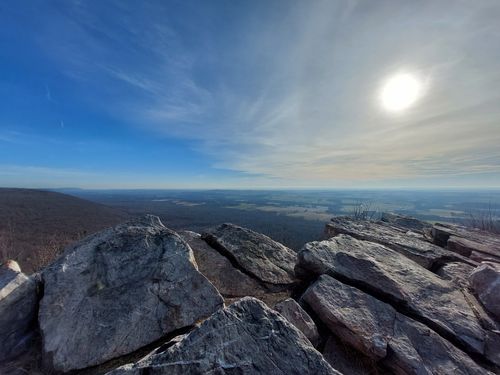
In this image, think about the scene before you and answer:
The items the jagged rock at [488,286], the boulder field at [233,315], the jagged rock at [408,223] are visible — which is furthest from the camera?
the jagged rock at [408,223]

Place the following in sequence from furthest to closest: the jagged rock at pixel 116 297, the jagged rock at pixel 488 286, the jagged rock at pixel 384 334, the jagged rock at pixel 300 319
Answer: the jagged rock at pixel 488 286 → the jagged rock at pixel 300 319 → the jagged rock at pixel 384 334 → the jagged rock at pixel 116 297

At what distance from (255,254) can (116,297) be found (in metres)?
5.51

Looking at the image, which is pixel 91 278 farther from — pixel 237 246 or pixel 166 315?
pixel 237 246

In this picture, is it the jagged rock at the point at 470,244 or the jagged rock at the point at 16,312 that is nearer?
the jagged rock at the point at 16,312

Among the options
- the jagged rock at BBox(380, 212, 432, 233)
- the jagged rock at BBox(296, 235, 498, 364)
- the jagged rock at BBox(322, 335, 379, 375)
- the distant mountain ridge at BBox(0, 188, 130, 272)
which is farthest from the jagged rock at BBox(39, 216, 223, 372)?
the distant mountain ridge at BBox(0, 188, 130, 272)

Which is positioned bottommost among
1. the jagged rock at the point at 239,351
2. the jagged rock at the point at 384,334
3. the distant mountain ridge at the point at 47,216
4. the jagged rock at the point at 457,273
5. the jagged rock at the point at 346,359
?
the distant mountain ridge at the point at 47,216

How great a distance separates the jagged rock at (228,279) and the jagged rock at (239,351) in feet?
10.4

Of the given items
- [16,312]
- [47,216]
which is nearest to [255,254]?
[16,312]

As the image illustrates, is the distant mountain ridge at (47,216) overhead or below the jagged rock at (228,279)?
below

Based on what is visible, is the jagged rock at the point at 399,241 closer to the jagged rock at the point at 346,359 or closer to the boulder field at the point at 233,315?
the boulder field at the point at 233,315

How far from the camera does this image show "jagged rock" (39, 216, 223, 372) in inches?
186

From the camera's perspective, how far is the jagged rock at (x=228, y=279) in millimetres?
7675

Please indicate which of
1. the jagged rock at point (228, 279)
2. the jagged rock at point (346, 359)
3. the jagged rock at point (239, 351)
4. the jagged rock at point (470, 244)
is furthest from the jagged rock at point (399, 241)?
the jagged rock at point (239, 351)

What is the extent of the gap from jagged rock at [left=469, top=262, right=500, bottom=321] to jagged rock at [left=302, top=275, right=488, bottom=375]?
2318mm
